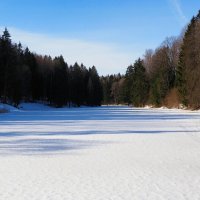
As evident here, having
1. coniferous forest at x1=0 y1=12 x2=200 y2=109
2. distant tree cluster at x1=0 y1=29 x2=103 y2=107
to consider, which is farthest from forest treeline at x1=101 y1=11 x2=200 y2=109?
distant tree cluster at x1=0 y1=29 x2=103 y2=107

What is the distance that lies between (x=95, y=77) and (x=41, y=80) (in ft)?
156

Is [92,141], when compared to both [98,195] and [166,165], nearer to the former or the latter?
[166,165]

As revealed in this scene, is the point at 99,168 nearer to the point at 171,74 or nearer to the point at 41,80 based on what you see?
the point at 171,74

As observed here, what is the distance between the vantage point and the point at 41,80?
10962 cm

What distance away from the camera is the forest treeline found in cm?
5884

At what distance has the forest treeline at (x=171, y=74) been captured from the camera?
5884 cm

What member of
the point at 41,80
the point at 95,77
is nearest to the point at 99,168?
the point at 41,80

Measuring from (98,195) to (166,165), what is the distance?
4.40 meters

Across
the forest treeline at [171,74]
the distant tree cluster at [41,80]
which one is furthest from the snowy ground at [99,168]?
the distant tree cluster at [41,80]

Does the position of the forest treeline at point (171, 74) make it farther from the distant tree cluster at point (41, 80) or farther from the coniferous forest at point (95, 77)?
the distant tree cluster at point (41, 80)

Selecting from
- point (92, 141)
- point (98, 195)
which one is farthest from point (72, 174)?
point (92, 141)

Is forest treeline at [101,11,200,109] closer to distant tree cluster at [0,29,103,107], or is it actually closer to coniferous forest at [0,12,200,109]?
coniferous forest at [0,12,200,109]

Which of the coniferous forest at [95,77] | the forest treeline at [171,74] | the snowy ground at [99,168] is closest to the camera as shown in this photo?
the snowy ground at [99,168]

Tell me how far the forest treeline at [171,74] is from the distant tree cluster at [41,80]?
14.8m
